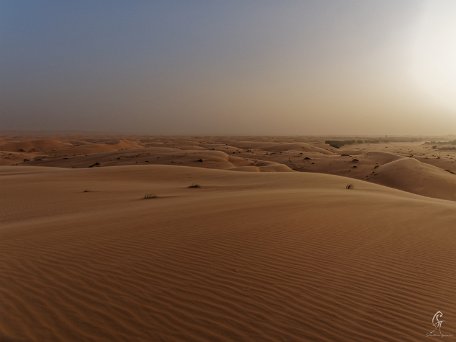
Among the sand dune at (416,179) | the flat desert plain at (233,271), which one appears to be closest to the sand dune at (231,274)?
the flat desert plain at (233,271)

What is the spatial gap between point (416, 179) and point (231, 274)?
2534 centimetres

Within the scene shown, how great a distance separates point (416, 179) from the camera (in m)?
27.0

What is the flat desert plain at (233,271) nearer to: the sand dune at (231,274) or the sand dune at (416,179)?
the sand dune at (231,274)

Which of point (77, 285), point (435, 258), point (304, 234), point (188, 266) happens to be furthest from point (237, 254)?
point (435, 258)

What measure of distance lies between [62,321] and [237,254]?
275 cm

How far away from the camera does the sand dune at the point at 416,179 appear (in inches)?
965

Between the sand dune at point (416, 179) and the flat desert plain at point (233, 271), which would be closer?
the flat desert plain at point (233, 271)

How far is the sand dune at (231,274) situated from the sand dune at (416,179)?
53.0 ft

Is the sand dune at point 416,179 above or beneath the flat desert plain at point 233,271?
beneath

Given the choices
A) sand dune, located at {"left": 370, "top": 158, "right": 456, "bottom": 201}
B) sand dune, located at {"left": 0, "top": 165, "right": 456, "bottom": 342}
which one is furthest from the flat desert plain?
sand dune, located at {"left": 370, "top": 158, "right": 456, "bottom": 201}

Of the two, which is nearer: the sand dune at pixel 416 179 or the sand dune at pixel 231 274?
the sand dune at pixel 231 274

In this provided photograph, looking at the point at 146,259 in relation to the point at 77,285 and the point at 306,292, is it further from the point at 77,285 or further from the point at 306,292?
the point at 306,292

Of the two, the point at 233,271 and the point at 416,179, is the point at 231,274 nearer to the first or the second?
the point at 233,271

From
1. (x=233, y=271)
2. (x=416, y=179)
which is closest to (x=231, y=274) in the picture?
(x=233, y=271)
